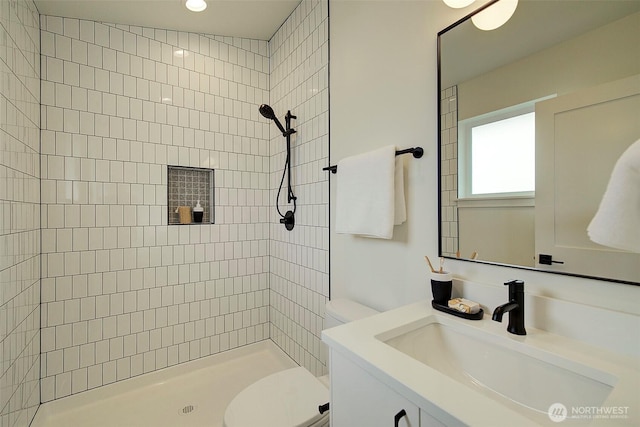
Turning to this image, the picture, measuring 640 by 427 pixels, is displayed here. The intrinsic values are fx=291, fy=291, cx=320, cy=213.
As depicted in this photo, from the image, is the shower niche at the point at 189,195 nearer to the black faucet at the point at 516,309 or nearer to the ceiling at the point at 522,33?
the ceiling at the point at 522,33

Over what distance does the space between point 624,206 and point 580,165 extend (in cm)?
29

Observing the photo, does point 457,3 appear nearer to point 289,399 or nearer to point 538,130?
point 538,130

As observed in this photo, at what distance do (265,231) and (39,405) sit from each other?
171 centimetres

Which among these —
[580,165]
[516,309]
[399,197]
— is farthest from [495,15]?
[516,309]

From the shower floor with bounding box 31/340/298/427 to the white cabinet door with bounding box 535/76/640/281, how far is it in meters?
1.85

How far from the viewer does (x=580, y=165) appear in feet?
2.64

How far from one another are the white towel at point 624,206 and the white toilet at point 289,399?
A: 0.92 meters

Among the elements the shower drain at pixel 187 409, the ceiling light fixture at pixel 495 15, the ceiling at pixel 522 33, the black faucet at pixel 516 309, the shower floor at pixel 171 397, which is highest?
the ceiling light fixture at pixel 495 15

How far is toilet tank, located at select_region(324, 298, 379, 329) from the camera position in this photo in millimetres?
1319

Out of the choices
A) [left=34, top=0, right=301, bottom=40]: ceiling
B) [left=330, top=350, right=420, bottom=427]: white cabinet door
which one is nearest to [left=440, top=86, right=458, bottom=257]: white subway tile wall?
[left=330, top=350, right=420, bottom=427]: white cabinet door

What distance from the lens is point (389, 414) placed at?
0.67 m

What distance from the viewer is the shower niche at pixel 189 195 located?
2.13 m

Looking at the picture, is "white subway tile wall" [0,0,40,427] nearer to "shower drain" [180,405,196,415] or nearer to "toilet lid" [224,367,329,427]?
"shower drain" [180,405,196,415]

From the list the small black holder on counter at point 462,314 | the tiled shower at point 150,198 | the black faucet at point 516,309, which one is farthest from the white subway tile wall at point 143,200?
the black faucet at point 516,309
